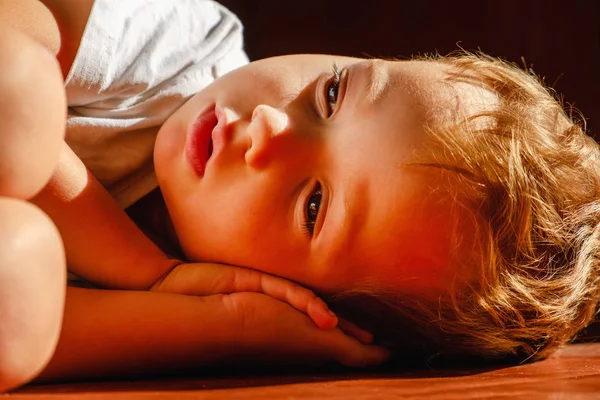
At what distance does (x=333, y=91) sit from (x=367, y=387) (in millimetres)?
353

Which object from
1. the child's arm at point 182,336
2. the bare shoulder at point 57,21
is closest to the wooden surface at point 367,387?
the child's arm at point 182,336

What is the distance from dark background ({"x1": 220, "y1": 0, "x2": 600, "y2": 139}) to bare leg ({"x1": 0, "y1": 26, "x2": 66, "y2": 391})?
970 millimetres

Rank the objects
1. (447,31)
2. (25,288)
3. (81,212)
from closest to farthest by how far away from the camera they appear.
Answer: (25,288), (81,212), (447,31)

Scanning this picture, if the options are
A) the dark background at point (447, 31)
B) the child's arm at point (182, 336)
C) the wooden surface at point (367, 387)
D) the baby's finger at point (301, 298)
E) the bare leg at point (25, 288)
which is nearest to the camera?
the bare leg at point (25, 288)

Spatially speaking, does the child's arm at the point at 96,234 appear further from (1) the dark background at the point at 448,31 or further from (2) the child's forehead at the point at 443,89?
(1) the dark background at the point at 448,31

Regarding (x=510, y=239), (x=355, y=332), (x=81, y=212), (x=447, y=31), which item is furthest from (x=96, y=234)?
(x=447, y=31)

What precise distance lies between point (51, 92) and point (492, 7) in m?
1.10

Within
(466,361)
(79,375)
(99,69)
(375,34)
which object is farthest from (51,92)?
(375,34)

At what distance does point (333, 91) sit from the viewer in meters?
0.84

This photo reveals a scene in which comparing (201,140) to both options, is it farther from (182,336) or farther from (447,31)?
(447,31)

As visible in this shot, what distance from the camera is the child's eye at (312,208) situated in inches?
30.9

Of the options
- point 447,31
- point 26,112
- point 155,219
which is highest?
point 26,112

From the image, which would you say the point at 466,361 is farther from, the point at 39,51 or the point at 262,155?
the point at 39,51

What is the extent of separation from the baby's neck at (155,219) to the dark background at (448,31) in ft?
1.60
